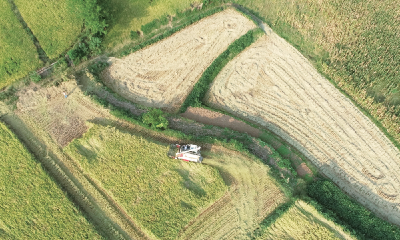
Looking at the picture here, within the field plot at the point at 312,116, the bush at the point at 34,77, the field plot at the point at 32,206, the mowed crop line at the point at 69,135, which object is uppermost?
the field plot at the point at 312,116

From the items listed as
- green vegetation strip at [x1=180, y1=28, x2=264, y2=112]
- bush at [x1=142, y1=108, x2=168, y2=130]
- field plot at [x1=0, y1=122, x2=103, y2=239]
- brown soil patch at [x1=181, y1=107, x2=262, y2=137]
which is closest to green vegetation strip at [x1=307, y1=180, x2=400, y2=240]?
brown soil patch at [x1=181, y1=107, x2=262, y2=137]

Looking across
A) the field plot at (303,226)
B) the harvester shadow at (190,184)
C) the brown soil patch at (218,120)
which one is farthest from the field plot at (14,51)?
the field plot at (303,226)

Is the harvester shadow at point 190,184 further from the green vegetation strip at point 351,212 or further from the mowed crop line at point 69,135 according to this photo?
the green vegetation strip at point 351,212

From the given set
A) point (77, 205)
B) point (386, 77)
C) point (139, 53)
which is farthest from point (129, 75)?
point (386, 77)

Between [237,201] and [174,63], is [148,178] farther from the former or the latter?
[174,63]

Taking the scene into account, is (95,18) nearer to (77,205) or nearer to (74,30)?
(74,30)
